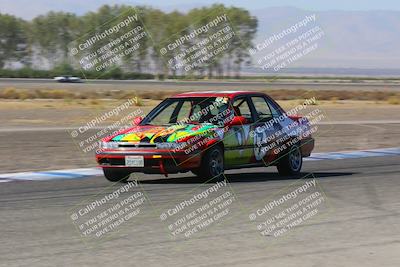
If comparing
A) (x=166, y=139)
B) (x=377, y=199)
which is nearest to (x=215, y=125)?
(x=166, y=139)

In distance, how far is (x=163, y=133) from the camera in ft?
38.7

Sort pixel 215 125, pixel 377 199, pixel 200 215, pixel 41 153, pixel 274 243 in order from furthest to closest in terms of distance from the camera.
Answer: pixel 41 153 → pixel 215 125 → pixel 377 199 → pixel 200 215 → pixel 274 243

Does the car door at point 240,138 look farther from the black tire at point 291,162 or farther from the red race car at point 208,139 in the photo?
the black tire at point 291,162

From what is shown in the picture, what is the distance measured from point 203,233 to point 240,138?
4.59 metres

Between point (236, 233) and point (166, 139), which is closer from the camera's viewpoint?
point (236, 233)

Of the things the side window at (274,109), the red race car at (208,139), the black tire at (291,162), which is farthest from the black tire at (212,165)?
the black tire at (291,162)

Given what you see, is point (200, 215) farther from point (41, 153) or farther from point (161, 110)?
point (41, 153)

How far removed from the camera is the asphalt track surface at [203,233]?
6.85 m

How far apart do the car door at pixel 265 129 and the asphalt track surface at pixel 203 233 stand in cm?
69

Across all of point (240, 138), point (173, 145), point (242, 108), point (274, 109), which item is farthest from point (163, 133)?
point (274, 109)

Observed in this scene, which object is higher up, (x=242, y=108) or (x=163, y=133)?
(x=163, y=133)

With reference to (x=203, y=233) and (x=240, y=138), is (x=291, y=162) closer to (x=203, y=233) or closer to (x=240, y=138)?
(x=240, y=138)

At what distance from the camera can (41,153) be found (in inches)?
729

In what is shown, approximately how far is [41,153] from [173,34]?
105m
